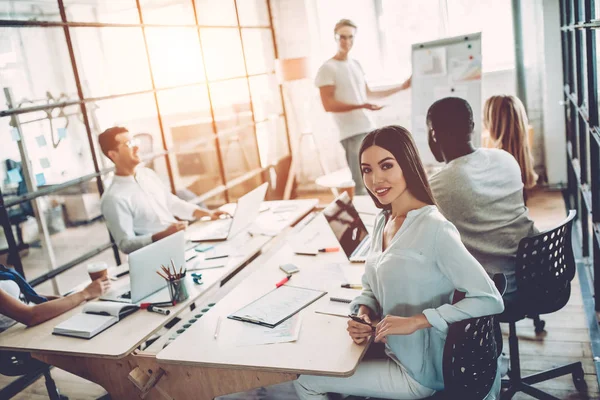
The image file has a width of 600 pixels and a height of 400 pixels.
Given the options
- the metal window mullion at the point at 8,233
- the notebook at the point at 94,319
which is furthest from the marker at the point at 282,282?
the metal window mullion at the point at 8,233

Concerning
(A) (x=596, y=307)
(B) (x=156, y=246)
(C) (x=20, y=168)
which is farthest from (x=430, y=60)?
(C) (x=20, y=168)

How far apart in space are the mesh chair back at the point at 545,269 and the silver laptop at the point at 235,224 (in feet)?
4.41

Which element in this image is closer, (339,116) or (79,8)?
(79,8)

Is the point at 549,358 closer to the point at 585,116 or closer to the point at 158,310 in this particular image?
the point at 585,116

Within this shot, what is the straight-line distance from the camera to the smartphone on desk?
223 cm

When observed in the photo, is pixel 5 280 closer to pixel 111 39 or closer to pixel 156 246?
pixel 156 246

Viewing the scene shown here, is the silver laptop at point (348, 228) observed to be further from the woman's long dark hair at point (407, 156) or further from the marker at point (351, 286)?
the woman's long dark hair at point (407, 156)

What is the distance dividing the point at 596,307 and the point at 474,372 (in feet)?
5.45

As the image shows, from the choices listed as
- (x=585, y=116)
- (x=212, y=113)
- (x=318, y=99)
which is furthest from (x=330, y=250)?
(x=318, y=99)

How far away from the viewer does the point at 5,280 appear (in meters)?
2.15

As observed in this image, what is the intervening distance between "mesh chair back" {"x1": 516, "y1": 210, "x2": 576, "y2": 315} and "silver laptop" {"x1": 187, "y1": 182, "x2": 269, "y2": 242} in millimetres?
1344

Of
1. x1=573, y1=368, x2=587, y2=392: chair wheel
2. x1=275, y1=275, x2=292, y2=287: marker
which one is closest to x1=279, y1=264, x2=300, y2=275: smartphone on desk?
x1=275, y1=275, x2=292, y2=287: marker

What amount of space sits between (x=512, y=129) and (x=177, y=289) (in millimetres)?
1747

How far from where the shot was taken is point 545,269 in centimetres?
201
